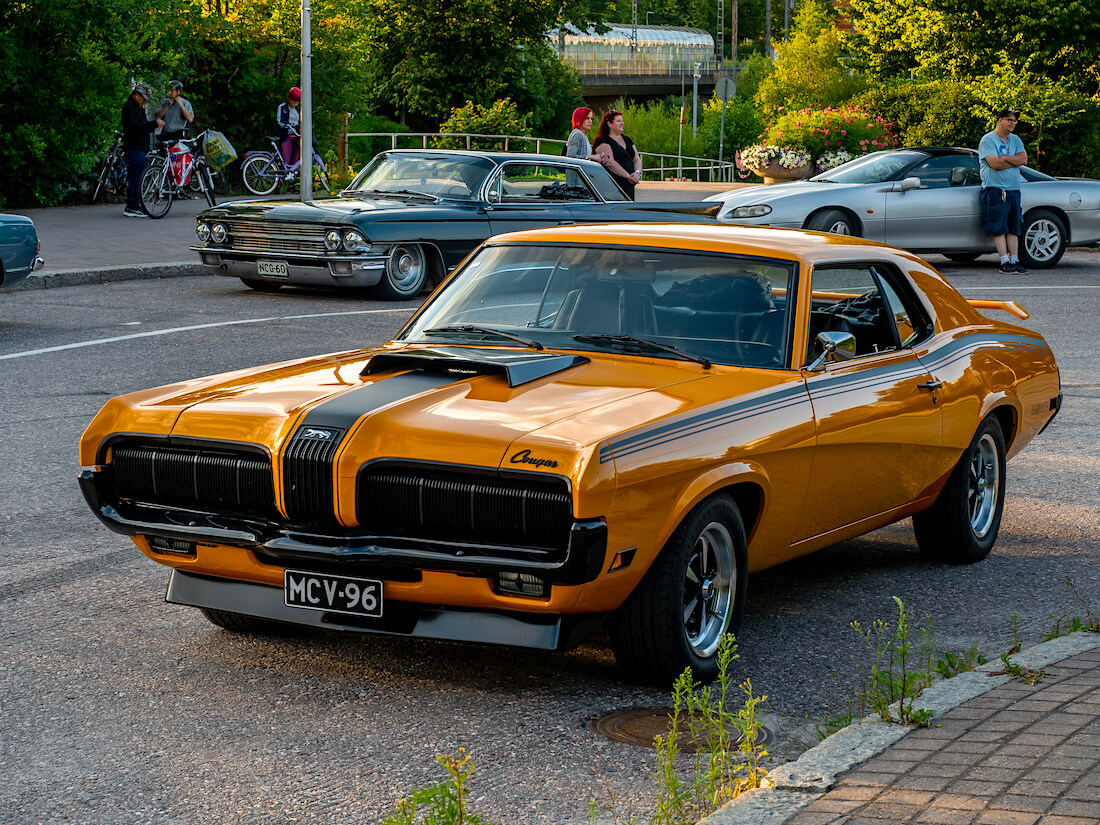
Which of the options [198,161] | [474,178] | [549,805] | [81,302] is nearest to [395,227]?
[474,178]

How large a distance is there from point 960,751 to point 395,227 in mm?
11512

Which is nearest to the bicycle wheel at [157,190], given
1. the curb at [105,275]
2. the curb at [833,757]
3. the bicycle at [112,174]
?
the bicycle at [112,174]

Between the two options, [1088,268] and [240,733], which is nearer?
[240,733]

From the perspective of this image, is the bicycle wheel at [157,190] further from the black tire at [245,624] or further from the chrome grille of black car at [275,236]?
the black tire at [245,624]

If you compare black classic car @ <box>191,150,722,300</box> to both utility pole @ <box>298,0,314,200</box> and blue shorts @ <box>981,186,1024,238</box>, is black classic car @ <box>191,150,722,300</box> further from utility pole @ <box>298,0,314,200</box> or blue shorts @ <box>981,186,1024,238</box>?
utility pole @ <box>298,0,314,200</box>

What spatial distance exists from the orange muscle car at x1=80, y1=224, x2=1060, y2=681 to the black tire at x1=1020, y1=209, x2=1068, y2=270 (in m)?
14.2

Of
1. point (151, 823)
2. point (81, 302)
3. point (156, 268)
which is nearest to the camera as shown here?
point (151, 823)

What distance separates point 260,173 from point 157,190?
16.7ft

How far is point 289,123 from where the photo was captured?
2662 cm

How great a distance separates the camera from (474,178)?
15.2 metres

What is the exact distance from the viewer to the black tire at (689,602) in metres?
4.45

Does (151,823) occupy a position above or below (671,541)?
below

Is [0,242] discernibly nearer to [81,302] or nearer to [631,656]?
[81,302]

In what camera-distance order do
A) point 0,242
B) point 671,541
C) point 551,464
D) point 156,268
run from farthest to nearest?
point 156,268
point 0,242
point 671,541
point 551,464
